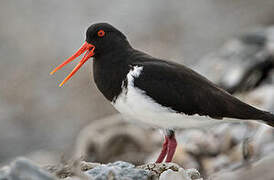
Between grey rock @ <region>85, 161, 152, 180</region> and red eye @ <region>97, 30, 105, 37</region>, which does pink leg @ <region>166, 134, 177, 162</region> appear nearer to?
grey rock @ <region>85, 161, 152, 180</region>

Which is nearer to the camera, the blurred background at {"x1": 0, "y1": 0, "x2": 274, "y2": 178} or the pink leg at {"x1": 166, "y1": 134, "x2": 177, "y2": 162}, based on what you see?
the pink leg at {"x1": 166, "y1": 134, "x2": 177, "y2": 162}

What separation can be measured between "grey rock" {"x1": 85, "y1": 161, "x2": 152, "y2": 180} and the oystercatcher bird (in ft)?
3.21

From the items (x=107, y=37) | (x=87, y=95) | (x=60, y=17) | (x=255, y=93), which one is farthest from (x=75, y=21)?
(x=107, y=37)

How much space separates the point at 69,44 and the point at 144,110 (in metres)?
14.2

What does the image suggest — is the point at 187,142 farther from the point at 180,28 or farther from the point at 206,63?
the point at 180,28

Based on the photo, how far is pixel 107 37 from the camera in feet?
21.3

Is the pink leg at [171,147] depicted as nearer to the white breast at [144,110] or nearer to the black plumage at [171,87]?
the white breast at [144,110]

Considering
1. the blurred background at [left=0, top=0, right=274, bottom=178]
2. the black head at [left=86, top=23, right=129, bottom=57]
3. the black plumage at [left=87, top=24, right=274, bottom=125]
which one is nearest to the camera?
the black plumage at [left=87, top=24, right=274, bottom=125]

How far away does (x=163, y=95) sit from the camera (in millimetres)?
5980

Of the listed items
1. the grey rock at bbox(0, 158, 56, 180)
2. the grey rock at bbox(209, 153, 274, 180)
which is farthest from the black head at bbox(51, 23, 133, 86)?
the grey rock at bbox(209, 153, 274, 180)

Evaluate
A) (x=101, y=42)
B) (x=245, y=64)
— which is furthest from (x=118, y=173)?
(x=245, y=64)

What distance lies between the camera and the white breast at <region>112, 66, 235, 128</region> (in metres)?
5.84

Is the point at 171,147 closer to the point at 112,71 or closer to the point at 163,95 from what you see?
the point at 163,95

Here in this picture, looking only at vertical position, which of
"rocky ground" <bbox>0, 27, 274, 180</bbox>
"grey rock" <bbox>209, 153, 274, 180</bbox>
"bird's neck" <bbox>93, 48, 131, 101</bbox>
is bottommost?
"grey rock" <bbox>209, 153, 274, 180</bbox>
